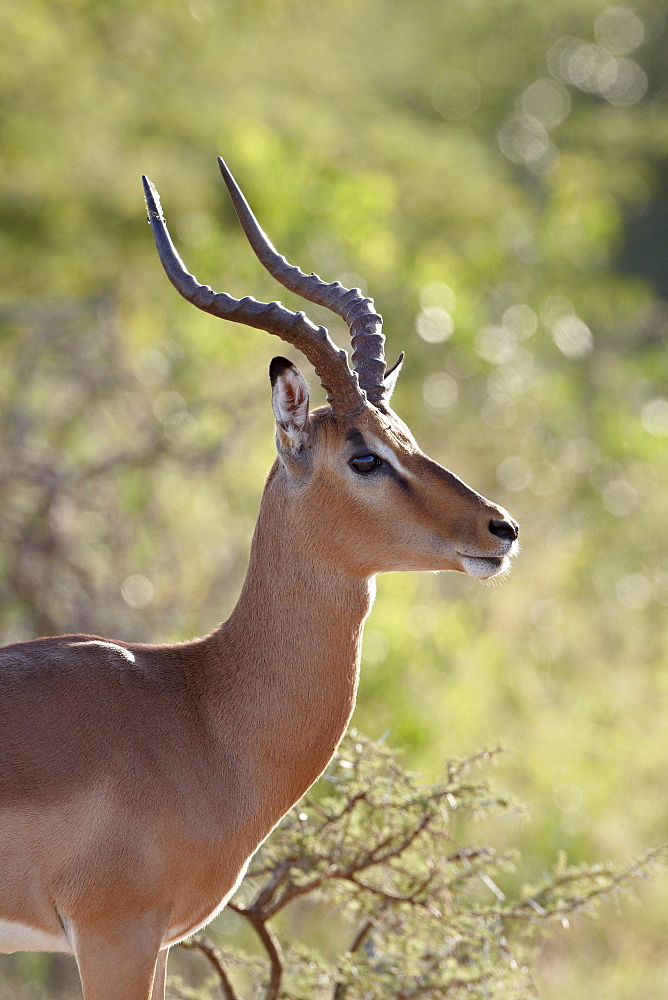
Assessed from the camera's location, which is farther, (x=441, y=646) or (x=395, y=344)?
(x=395, y=344)

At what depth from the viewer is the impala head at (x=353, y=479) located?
3.88m

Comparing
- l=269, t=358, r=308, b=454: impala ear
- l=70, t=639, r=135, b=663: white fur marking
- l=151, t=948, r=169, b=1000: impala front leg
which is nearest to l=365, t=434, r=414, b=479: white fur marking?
l=269, t=358, r=308, b=454: impala ear

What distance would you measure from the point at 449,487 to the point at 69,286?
11.0 m

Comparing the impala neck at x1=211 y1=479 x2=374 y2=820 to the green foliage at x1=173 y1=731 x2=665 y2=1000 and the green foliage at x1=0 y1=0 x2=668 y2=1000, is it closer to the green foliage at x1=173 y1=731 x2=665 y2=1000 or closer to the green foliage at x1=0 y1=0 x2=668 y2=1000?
the green foliage at x1=173 y1=731 x2=665 y2=1000

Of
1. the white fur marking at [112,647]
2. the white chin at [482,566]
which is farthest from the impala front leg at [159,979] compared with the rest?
Result: the white chin at [482,566]

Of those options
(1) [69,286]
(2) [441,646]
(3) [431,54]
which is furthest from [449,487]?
(3) [431,54]

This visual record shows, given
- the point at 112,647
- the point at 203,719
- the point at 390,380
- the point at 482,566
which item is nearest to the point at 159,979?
the point at 203,719

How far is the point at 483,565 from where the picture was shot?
12.8 feet

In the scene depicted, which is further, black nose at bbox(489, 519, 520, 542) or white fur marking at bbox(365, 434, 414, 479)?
white fur marking at bbox(365, 434, 414, 479)

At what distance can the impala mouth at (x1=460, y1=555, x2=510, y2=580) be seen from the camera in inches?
153

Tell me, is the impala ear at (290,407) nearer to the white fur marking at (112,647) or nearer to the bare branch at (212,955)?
the white fur marking at (112,647)

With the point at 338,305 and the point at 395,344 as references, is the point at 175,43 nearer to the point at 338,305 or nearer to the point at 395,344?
the point at 395,344

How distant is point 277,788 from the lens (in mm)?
3834

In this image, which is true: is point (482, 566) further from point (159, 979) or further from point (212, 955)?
point (212, 955)
